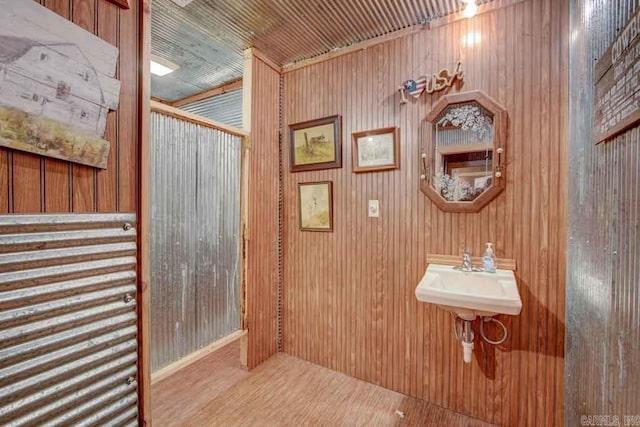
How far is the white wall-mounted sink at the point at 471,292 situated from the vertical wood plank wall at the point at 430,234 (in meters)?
0.19

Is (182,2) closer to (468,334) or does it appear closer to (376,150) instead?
(376,150)

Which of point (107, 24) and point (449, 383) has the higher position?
point (107, 24)

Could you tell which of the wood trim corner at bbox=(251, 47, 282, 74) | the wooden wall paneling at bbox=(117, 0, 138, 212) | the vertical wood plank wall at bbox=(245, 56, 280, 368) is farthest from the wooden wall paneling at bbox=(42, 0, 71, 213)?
the wood trim corner at bbox=(251, 47, 282, 74)

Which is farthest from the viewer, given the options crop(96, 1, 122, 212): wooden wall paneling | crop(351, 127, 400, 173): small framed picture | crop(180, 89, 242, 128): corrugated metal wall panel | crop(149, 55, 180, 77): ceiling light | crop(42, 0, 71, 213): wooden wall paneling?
crop(180, 89, 242, 128): corrugated metal wall panel

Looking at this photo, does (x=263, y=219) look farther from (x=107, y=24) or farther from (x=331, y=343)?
(x=107, y=24)

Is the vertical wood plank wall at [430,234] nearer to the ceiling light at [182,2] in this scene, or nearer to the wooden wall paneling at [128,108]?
the ceiling light at [182,2]

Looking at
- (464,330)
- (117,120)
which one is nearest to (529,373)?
(464,330)

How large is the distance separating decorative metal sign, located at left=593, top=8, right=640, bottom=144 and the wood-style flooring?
1939mm

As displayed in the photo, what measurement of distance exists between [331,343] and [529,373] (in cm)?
143

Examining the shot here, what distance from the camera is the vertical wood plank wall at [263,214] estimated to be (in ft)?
7.86

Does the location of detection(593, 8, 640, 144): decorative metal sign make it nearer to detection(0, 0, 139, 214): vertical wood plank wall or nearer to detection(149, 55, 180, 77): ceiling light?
detection(0, 0, 139, 214): vertical wood plank wall

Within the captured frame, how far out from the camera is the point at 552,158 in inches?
66.6

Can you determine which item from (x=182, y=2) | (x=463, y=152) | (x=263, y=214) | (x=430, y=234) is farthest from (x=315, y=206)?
(x=182, y=2)

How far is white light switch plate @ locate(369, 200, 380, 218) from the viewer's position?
87.5 inches
